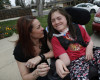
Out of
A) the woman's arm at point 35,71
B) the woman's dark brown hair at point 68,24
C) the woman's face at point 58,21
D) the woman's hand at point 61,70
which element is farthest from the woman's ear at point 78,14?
the woman's arm at point 35,71

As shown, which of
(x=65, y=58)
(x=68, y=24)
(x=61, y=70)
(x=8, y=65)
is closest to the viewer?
(x=61, y=70)

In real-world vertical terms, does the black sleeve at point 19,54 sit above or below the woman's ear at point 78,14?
below

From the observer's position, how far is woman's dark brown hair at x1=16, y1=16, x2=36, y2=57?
137cm

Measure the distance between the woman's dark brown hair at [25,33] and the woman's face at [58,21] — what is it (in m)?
0.31

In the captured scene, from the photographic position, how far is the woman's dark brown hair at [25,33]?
137 cm

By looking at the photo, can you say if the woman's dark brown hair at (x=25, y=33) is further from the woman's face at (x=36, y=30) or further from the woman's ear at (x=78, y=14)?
the woman's ear at (x=78, y=14)

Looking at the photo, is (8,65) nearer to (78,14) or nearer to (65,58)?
(65,58)

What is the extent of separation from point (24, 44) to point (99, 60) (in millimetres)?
928

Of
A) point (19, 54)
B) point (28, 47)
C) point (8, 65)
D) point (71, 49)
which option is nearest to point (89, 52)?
point (71, 49)

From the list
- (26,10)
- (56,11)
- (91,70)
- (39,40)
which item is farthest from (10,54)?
(26,10)

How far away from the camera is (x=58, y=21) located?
5.01ft

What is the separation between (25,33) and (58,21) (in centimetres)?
47

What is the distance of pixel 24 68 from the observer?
1.46 metres

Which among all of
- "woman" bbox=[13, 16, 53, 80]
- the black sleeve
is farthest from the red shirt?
the black sleeve
